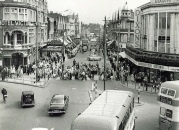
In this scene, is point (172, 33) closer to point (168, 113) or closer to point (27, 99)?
point (27, 99)

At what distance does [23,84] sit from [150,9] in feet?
62.7

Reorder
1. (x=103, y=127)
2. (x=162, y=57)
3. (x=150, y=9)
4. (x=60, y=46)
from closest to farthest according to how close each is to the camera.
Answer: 1. (x=103, y=127)
2. (x=162, y=57)
3. (x=150, y=9)
4. (x=60, y=46)

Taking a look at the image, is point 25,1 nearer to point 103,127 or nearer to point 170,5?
point 170,5

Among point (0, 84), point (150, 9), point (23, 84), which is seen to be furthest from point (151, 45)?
point (0, 84)

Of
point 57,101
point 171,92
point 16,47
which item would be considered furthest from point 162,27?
point 16,47

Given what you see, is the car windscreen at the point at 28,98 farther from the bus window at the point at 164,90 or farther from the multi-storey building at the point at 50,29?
the multi-storey building at the point at 50,29

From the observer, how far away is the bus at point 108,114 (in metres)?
13.9

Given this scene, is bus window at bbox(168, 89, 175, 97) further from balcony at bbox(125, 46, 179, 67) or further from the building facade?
the building facade

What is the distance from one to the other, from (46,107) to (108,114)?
1302cm

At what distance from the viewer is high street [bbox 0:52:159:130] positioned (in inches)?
868

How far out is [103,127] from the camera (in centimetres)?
1366

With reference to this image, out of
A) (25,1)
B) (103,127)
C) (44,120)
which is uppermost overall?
(25,1)

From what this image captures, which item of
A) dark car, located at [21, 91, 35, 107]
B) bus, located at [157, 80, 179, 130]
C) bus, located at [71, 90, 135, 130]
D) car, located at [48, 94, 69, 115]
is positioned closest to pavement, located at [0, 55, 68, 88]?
dark car, located at [21, 91, 35, 107]

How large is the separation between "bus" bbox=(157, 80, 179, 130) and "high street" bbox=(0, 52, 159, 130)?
113 inches
